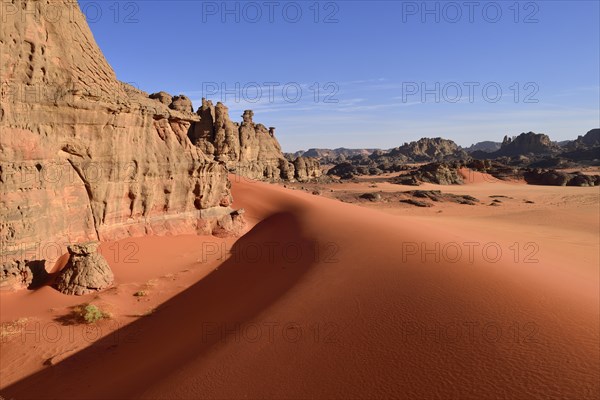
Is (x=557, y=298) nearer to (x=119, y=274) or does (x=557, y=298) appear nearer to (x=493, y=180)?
(x=119, y=274)

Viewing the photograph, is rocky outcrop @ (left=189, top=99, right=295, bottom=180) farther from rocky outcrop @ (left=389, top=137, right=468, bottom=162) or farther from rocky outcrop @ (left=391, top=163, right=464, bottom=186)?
rocky outcrop @ (left=389, top=137, right=468, bottom=162)

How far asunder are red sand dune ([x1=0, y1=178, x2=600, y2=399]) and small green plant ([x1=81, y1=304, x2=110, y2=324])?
0.63m

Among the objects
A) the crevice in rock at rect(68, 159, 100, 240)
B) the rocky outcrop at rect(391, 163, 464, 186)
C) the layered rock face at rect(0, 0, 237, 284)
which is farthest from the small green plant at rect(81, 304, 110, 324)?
the rocky outcrop at rect(391, 163, 464, 186)

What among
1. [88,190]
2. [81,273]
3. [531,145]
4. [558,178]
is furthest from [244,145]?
[531,145]

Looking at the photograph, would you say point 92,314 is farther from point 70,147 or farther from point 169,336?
point 70,147

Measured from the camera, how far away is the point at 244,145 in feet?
149

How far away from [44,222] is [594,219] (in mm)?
29330

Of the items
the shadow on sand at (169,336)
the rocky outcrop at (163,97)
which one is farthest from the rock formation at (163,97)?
the shadow on sand at (169,336)

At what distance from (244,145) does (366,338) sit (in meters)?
42.4

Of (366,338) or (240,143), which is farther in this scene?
(240,143)

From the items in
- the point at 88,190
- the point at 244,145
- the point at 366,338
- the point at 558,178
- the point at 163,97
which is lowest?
the point at 366,338

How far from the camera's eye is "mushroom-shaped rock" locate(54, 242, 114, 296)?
829 centimetres

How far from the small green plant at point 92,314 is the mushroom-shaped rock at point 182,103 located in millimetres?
29001

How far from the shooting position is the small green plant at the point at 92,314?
718cm
